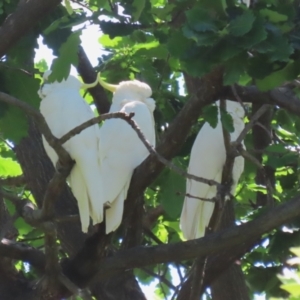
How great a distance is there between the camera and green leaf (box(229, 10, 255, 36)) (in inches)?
63.3

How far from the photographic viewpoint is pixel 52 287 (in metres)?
2.74

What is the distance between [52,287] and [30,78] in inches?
36.6

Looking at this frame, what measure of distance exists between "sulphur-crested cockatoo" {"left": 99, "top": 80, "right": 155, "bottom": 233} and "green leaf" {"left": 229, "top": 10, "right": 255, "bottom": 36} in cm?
150

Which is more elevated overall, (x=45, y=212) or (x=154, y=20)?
(x=154, y=20)

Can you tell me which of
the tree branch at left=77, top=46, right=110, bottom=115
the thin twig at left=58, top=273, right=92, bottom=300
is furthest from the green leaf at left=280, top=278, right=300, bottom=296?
the tree branch at left=77, top=46, right=110, bottom=115

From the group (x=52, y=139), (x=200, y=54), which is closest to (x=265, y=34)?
(x=200, y=54)

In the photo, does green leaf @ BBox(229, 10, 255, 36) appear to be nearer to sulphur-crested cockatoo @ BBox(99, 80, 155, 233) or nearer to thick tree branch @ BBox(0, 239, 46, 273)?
sulphur-crested cockatoo @ BBox(99, 80, 155, 233)

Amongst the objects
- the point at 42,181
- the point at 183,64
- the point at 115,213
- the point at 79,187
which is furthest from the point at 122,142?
the point at 183,64

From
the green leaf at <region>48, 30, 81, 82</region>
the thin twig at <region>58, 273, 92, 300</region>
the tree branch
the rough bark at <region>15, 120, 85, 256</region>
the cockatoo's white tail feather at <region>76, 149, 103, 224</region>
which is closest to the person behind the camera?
the green leaf at <region>48, 30, 81, 82</region>

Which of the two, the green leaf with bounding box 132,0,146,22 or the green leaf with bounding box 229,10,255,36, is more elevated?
the green leaf with bounding box 132,0,146,22

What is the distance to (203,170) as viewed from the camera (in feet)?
13.0

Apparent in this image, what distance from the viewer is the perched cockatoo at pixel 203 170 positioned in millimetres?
3799

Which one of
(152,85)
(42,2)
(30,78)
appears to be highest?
(152,85)

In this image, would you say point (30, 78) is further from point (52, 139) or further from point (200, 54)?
point (200, 54)
